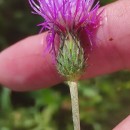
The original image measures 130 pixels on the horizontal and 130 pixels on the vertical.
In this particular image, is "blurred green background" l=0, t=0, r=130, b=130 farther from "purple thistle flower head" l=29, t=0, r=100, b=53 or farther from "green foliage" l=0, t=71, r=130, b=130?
"purple thistle flower head" l=29, t=0, r=100, b=53

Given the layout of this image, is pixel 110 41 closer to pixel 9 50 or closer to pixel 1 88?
pixel 9 50

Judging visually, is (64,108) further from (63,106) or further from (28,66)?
(28,66)

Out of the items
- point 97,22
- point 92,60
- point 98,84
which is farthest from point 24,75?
point 98,84

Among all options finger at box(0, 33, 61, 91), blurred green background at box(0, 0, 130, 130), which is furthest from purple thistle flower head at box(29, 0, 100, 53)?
blurred green background at box(0, 0, 130, 130)

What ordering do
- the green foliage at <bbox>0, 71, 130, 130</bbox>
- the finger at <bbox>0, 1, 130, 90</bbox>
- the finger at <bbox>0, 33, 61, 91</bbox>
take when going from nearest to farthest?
1. the finger at <bbox>0, 1, 130, 90</bbox>
2. the finger at <bbox>0, 33, 61, 91</bbox>
3. the green foliage at <bbox>0, 71, 130, 130</bbox>

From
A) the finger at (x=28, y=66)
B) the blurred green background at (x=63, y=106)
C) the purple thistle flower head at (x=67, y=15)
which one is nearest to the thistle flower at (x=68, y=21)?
the purple thistle flower head at (x=67, y=15)

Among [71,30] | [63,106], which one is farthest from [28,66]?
[63,106]
